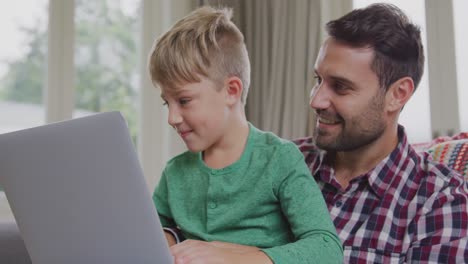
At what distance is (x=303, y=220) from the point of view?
1.03m

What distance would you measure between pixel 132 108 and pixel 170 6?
2.18ft

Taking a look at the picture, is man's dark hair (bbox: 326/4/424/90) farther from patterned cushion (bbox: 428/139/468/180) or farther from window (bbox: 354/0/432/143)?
window (bbox: 354/0/432/143)

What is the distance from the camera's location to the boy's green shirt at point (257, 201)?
1.04 m

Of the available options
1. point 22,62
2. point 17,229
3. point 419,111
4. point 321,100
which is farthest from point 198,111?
point 22,62

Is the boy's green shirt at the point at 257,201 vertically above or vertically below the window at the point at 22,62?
below

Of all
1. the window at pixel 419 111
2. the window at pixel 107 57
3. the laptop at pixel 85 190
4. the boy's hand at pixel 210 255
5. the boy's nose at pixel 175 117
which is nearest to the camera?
the laptop at pixel 85 190

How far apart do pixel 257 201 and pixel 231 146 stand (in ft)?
0.46

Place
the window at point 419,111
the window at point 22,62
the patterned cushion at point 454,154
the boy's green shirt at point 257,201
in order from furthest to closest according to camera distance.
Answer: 1. the window at point 22,62
2. the window at point 419,111
3. the patterned cushion at point 454,154
4. the boy's green shirt at point 257,201

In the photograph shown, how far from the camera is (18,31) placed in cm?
329

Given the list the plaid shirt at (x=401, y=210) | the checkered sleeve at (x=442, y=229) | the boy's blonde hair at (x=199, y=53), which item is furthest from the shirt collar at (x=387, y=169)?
the boy's blonde hair at (x=199, y=53)

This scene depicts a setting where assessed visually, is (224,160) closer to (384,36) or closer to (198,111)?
(198,111)

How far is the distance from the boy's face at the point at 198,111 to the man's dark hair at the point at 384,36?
0.39 metres

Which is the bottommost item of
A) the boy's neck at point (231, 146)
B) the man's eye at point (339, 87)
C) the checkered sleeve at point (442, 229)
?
the checkered sleeve at point (442, 229)

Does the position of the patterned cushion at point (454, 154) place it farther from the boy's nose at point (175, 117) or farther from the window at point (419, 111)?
the window at point (419, 111)
